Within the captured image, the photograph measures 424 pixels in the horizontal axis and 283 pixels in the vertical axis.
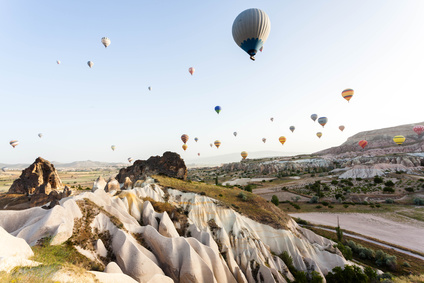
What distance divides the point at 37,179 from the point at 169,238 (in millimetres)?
52051

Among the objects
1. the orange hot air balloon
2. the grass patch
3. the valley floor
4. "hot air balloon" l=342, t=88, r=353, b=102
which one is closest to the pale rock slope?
the grass patch

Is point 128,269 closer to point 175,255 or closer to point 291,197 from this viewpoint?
point 175,255

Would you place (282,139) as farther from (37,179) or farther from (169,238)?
(37,179)

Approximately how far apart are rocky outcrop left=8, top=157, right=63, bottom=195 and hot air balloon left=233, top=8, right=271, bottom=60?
57.1m

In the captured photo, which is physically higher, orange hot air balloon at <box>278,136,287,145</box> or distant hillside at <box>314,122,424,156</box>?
orange hot air balloon at <box>278,136,287,145</box>

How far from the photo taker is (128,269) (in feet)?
46.7

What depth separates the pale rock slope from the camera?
14523 millimetres

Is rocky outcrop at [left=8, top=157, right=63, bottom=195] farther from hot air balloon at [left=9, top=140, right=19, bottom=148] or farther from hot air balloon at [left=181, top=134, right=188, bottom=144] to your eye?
hot air balloon at [left=9, top=140, right=19, bottom=148]

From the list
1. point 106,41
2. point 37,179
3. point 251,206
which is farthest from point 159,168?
point 106,41

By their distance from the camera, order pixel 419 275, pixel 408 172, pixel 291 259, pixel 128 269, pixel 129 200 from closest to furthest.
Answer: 1. pixel 128 269
2. pixel 129 200
3. pixel 291 259
4. pixel 419 275
5. pixel 408 172

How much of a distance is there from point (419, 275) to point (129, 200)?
42858 mm

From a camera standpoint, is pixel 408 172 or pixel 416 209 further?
pixel 408 172

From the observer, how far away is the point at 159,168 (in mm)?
44719

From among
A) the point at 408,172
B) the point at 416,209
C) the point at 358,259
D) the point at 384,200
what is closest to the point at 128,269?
the point at 358,259
